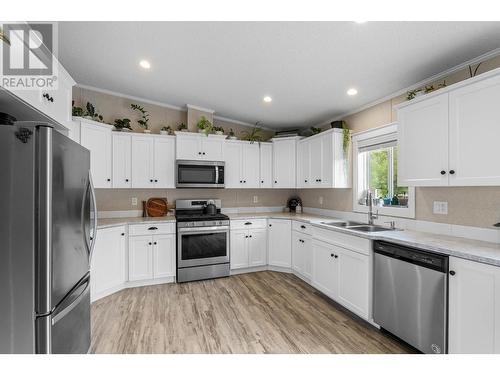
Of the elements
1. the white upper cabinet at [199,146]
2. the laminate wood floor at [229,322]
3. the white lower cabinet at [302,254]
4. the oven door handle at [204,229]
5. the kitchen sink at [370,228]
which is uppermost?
the white upper cabinet at [199,146]

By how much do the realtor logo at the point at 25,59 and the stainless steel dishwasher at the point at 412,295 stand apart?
3078 millimetres

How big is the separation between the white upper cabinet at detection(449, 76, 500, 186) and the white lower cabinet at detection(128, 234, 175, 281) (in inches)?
131

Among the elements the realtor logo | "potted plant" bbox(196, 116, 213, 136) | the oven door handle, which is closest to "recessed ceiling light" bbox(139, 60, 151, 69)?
the realtor logo

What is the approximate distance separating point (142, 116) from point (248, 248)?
2.77m

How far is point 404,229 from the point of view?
106 inches

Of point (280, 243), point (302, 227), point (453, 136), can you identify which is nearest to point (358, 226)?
point (302, 227)

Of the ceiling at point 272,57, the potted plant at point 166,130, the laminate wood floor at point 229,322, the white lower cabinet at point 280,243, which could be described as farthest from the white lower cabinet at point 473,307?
the potted plant at point 166,130

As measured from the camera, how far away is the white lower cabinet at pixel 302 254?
133 inches

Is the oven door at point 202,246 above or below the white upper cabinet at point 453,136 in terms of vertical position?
below

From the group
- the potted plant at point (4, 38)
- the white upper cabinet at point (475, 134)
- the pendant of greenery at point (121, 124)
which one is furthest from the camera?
the pendant of greenery at point (121, 124)

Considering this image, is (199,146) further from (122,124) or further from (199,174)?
(122,124)

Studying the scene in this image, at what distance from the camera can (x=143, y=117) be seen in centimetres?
390

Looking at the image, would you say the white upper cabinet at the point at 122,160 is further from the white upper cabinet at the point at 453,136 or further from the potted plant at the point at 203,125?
the white upper cabinet at the point at 453,136
